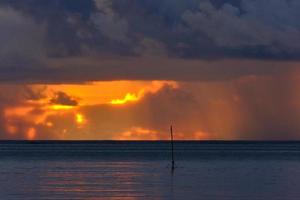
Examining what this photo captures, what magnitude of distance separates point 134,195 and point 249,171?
101 ft

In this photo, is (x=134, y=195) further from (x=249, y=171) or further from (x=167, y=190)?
(x=249, y=171)

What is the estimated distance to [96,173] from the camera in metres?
78.8

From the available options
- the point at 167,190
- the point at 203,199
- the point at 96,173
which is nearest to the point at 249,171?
the point at 96,173

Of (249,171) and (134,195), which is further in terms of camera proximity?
(249,171)

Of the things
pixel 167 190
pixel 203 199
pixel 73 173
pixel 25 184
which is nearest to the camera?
pixel 203 199

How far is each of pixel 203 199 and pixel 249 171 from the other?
32519mm

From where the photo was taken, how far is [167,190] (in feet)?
190

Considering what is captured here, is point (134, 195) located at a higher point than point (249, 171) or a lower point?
lower

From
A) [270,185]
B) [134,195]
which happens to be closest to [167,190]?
[134,195]

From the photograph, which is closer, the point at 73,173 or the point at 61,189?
the point at 61,189

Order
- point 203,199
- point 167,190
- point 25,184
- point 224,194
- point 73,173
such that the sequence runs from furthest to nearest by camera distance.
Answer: point 73,173 < point 25,184 < point 167,190 < point 224,194 < point 203,199

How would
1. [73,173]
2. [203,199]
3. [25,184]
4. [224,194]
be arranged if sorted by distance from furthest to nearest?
[73,173] < [25,184] < [224,194] < [203,199]

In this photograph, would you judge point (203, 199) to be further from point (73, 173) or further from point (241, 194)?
point (73, 173)

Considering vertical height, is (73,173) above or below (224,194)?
above
